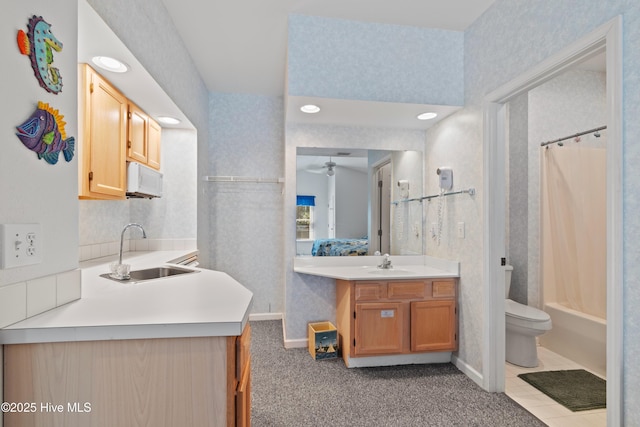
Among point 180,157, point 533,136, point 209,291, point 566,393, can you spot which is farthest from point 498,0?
point 180,157

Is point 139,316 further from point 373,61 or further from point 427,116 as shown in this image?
point 427,116

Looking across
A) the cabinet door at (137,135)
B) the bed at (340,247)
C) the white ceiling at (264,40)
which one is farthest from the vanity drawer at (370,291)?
the cabinet door at (137,135)

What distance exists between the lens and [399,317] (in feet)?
8.74

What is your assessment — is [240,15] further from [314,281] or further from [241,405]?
[241,405]

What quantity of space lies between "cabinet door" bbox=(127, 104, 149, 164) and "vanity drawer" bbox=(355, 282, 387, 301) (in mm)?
1992

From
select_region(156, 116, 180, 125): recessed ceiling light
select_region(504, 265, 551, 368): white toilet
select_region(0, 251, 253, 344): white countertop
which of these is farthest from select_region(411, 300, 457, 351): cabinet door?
select_region(156, 116, 180, 125): recessed ceiling light

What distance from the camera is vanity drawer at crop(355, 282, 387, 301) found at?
2629mm

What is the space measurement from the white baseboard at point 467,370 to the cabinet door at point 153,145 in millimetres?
3064

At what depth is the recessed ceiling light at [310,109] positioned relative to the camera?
2.69 m

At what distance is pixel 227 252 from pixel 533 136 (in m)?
3.44

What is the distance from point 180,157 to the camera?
335cm

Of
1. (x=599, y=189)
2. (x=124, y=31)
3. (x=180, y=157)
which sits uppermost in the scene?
(x=124, y=31)

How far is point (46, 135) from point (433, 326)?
2701mm

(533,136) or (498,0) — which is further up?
(498,0)
